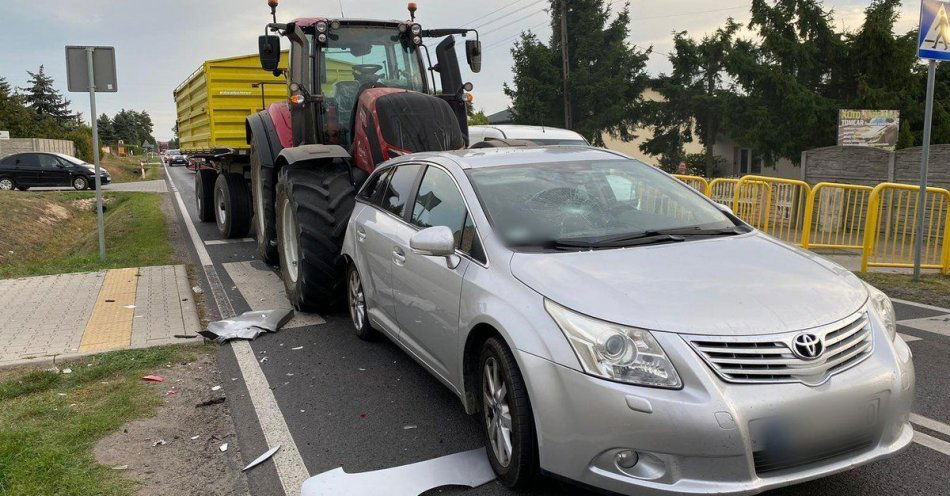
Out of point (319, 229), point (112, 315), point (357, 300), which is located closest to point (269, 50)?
point (319, 229)

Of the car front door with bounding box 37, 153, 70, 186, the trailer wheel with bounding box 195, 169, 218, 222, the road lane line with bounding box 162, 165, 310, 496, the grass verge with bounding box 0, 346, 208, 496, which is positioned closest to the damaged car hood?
the road lane line with bounding box 162, 165, 310, 496

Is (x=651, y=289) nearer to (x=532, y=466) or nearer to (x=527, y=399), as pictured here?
(x=527, y=399)

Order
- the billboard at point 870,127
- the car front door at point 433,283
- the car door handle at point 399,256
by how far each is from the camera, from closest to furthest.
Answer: the car front door at point 433,283, the car door handle at point 399,256, the billboard at point 870,127

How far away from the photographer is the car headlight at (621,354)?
2768 millimetres

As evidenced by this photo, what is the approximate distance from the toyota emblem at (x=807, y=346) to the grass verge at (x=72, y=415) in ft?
10.4

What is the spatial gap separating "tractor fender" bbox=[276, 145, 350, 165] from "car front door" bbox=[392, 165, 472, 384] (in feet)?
7.08

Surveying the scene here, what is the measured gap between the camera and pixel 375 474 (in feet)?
11.9

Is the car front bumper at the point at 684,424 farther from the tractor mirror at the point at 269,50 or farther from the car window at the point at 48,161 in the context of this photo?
the car window at the point at 48,161

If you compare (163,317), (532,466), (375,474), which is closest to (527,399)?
(532,466)

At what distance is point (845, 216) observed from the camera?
10281mm

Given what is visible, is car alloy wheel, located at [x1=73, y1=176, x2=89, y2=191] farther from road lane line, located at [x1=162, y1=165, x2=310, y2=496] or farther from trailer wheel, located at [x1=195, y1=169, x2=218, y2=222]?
road lane line, located at [x1=162, y1=165, x2=310, y2=496]

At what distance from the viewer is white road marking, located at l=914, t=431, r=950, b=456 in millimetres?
3715

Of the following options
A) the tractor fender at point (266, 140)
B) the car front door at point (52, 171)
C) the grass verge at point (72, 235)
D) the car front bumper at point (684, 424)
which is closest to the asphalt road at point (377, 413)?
the car front bumper at point (684, 424)

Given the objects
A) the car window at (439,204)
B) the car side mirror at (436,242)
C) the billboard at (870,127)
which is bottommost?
the car side mirror at (436,242)
